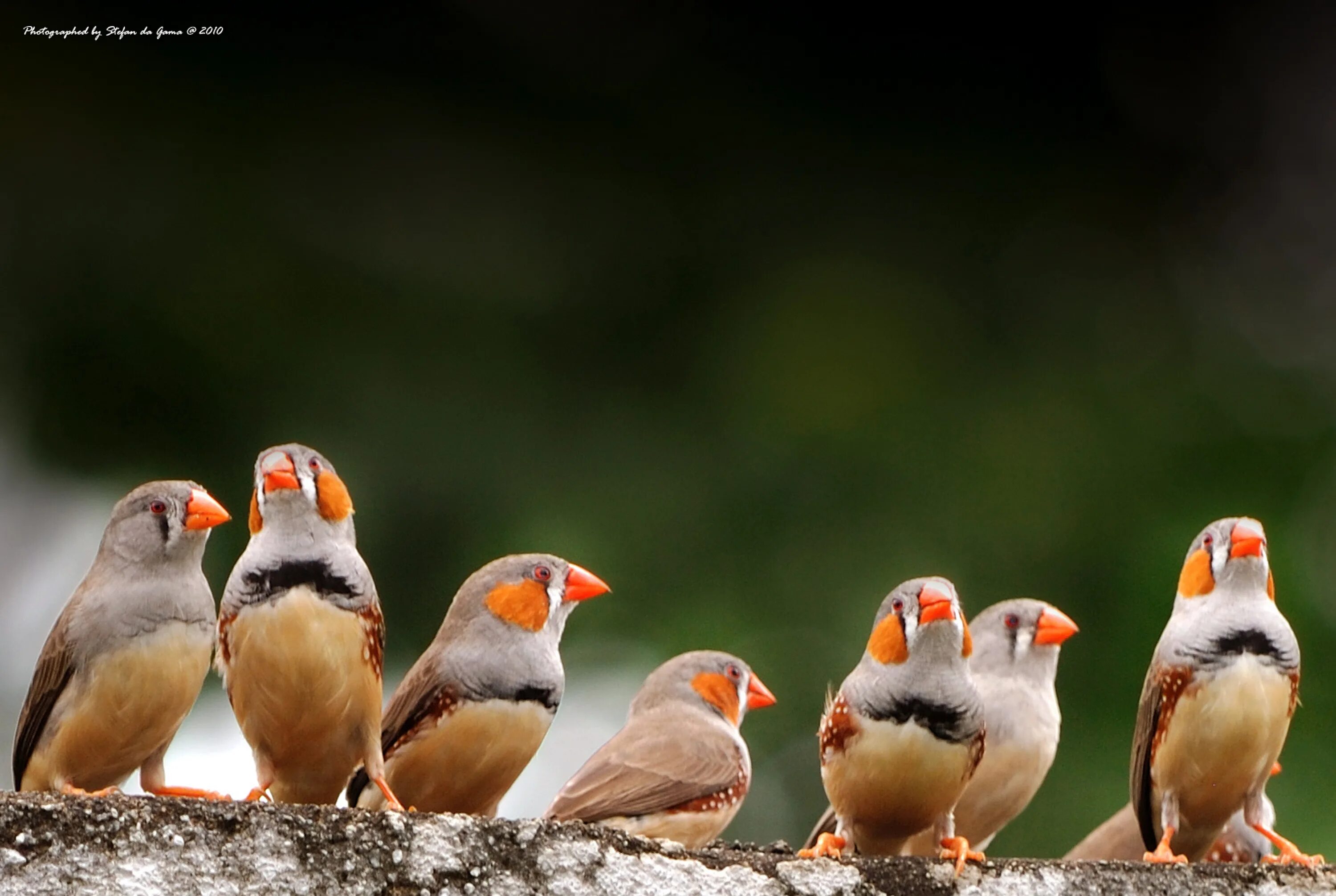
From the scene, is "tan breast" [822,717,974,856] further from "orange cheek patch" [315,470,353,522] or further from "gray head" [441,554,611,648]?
"orange cheek patch" [315,470,353,522]

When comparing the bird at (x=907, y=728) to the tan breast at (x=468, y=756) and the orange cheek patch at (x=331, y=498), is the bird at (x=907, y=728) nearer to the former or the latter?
the tan breast at (x=468, y=756)

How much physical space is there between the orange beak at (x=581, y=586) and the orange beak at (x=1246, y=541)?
1449mm

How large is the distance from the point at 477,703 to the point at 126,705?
81 centimetres

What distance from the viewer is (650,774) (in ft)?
14.9

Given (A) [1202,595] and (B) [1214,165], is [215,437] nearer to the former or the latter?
(A) [1202,595]

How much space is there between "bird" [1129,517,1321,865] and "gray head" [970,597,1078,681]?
766mm

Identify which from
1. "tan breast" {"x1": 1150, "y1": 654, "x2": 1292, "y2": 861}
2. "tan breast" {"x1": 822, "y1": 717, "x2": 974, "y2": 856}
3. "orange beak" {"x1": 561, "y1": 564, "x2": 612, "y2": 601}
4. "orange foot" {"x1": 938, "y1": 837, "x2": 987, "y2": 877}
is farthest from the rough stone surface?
"orange beak" {"x1": 561, "y1": 564, "x2": 612, "y2": 601}

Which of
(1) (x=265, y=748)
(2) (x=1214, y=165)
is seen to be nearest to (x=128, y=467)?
(1) (x=265, y=748)

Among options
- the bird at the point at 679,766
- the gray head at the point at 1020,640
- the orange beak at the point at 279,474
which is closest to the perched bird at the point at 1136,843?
the gray head at the point at 1020,640

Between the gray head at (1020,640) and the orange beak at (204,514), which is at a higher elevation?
the orange beak at (204,514)

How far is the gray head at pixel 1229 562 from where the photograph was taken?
3.98 meters

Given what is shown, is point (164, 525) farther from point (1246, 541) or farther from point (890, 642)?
point (1246, 541)

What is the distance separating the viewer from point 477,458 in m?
6.29

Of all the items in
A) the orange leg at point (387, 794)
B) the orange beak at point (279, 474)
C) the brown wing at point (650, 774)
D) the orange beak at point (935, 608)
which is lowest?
the brown wing at point (650, 774)
